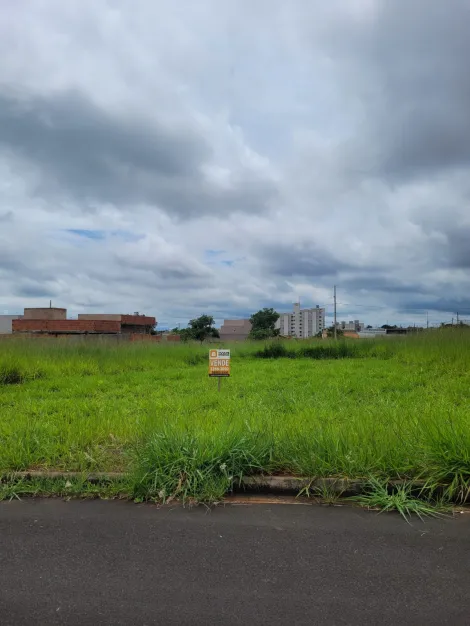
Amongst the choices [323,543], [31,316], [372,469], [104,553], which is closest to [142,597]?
[104,553]

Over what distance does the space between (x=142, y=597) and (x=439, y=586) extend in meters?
1.73

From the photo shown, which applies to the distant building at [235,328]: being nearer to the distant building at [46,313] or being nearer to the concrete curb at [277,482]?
the distant building at [46,313]

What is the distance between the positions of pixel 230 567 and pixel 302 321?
126m

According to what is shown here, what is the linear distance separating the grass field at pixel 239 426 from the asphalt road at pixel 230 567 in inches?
19.3

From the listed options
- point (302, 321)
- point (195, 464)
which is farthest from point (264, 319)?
point (195, 464)

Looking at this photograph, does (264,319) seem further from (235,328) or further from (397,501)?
(397,501)

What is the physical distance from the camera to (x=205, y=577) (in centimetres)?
270

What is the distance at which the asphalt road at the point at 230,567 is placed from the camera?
2.40 meters

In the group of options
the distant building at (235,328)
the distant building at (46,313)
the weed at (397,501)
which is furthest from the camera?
the distant building at (235,328)

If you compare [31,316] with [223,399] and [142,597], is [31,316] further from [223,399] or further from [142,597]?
[142,597]

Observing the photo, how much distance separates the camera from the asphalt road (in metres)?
2.40

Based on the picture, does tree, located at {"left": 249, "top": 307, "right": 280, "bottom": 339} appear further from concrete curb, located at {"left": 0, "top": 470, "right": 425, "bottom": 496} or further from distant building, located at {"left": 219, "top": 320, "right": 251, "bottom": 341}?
concrete curb, located at {"left": 0, "top": 470, "right": 425, "bottom": 496}

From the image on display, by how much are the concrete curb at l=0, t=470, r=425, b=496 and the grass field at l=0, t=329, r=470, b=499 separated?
11 cm

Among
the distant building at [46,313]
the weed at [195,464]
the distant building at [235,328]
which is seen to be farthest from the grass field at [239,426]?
the distant building at [235,328]
